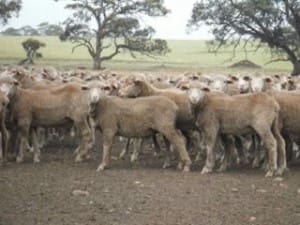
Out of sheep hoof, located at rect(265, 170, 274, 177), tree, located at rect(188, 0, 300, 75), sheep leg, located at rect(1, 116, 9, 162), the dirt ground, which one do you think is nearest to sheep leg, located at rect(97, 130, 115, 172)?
the dirt ground

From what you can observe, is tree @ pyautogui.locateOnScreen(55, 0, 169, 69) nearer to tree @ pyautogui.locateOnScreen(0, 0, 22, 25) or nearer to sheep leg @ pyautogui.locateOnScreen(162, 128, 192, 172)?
tree @ pyautogui.locateOnScreen(0, 0, 22, 25)

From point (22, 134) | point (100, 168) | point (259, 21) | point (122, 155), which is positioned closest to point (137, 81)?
point (122, 155)

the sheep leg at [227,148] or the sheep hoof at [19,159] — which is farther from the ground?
the sheep leg at [227,148]

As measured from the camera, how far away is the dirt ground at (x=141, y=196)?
8656 mm

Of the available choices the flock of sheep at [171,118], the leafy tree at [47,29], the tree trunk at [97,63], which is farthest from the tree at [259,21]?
the leafy tree at [47,29]

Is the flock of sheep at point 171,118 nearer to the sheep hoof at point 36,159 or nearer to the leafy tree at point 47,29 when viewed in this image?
the sheep hoof at point 36,159

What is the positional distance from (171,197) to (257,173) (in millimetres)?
2779

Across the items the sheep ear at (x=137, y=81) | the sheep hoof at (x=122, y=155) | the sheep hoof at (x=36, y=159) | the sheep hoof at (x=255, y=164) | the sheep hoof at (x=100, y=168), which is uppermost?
the sheep ear at (x=137, y=81)

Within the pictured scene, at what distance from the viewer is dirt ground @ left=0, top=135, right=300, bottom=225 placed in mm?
8656

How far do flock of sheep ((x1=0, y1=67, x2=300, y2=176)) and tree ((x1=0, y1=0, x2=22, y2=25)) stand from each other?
4101cm

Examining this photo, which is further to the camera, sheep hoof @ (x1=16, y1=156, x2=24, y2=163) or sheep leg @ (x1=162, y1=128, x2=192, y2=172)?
sheep hoof @ (x1=16, y1=156, x2=24, y2=163)

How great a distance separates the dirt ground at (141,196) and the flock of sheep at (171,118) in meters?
0.47

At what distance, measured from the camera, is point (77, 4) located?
6131 centimetres

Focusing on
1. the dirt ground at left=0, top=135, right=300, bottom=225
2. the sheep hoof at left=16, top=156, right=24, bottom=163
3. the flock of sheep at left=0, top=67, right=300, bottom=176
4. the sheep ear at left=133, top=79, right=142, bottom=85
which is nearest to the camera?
the dirt ground at left=0, top=135, right=300, bottom=225
